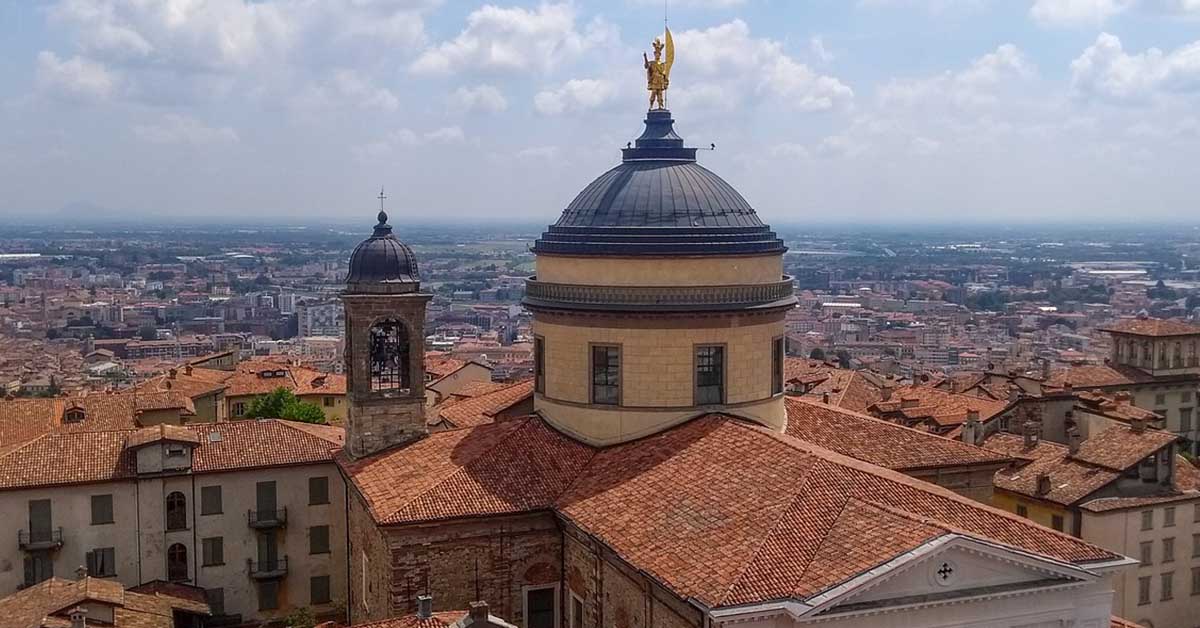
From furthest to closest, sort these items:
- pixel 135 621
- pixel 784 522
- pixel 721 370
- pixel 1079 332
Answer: pixel 1079 332 < pixel 135 621 < pixel 721 370 < pixel 784 522

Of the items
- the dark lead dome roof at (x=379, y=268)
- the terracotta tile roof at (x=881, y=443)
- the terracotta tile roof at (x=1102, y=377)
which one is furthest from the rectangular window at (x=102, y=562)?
the terracotta tile roof at (x=1102, y=377)

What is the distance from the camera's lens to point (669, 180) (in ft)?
93.5

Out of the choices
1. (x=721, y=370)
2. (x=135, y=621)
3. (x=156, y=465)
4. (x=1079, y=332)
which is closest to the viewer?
(x=721, y=370)

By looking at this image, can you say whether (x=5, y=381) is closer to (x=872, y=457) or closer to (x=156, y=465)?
(x=156, y=465)

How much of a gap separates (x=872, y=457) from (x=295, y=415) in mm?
32736

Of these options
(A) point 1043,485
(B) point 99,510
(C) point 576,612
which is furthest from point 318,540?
(A) point 1043,485

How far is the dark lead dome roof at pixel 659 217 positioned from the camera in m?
27.0

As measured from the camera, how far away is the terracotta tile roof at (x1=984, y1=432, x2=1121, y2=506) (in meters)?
37.4

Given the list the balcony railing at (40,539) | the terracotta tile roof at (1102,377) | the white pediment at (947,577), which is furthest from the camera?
the terracotta tile roof at (1102,377)

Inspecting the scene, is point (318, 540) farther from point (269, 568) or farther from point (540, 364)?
point (540, 364)

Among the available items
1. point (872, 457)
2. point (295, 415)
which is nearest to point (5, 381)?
point (295, 415)

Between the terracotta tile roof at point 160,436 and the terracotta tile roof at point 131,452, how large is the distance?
0.17 m

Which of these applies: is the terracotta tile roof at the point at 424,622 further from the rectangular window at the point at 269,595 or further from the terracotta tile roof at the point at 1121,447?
the terracotta tile roof at the point at 1121,447

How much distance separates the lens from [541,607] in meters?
24.5
